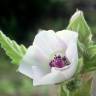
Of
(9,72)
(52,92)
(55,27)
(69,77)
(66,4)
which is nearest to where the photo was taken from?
(69,77)

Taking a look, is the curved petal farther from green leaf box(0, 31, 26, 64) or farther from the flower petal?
green leaf box(0, 31, 26, 64)

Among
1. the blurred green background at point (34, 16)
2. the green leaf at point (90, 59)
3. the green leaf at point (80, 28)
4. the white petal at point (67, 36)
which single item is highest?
the blurred green background at point (34, 16)

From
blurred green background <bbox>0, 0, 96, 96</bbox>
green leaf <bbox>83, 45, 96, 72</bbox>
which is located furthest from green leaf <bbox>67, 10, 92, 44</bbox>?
blurred green background <bbox>0, 0, 96, 96</bbox>

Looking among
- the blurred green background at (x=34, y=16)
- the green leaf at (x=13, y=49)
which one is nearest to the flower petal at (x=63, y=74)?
the green leaf at (x=13, y=49)

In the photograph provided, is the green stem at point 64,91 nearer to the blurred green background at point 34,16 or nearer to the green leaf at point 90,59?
the green leaf at point 90,59

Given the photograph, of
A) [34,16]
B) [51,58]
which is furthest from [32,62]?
[34,16]

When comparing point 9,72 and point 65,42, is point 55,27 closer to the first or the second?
point 9,72

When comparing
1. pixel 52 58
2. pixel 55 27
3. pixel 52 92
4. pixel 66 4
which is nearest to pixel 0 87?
pixel 52 92
